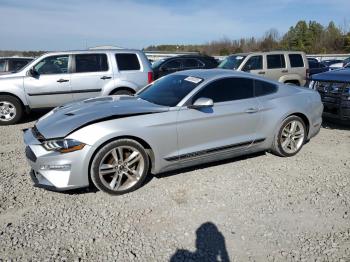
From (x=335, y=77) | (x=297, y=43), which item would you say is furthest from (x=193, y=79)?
(x=297, y=43)

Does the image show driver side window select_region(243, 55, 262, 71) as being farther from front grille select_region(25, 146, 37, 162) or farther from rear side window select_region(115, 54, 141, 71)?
front grille select_region(25, 146, 37, 162)

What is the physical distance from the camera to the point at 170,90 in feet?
16.1

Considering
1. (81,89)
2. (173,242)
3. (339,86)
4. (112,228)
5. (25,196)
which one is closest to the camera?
(173,242)

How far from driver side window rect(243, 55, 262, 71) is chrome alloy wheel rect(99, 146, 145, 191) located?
7282 mm

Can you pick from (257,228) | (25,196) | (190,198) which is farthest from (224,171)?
(25,196)

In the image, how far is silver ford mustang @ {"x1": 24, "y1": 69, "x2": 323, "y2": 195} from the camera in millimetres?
3865

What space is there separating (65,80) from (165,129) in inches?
186

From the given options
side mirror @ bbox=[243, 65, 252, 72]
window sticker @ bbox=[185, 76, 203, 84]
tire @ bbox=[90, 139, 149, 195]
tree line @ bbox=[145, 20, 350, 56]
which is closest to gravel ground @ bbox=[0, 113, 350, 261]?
tire @ bbox=[90, 139, 149, 195]

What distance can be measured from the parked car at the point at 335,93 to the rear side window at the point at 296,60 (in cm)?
345

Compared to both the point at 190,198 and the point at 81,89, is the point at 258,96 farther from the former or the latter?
the point at 81,89

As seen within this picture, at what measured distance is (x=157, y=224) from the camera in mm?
3512

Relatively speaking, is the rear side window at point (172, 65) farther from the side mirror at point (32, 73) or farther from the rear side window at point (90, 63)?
the side mirror at point (32, 73)

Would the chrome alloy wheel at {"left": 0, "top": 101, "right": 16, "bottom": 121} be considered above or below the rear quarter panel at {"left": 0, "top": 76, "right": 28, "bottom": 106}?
below

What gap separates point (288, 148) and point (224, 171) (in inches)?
51.9
